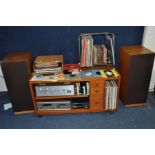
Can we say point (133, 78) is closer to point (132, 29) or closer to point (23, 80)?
point (132, 29)

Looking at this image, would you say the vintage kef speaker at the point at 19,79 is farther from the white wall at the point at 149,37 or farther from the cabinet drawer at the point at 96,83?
the white wall at the point at 149,37

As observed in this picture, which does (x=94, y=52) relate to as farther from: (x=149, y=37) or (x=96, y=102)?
(x=149, y=37)

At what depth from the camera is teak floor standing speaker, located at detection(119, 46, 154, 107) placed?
6.98 ft

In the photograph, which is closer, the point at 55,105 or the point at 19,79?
the point at 19,79

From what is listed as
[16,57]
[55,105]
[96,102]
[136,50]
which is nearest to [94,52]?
[136,50]

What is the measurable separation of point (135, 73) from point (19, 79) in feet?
4.90

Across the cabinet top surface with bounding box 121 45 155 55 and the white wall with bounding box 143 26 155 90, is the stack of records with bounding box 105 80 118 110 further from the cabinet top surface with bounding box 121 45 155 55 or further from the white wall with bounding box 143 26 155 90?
the white wall with bounding box 143 26 155 90

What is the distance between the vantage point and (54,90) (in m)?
2.19

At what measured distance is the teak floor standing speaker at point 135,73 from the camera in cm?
213

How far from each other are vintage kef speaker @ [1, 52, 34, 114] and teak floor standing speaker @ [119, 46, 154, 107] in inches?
48.8

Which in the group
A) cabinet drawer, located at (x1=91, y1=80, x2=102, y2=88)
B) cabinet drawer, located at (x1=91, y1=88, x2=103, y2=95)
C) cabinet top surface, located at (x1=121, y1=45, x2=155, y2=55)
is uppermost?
cabinet top surface, located at (x1=121, y1=45, x2=155, y2=55)

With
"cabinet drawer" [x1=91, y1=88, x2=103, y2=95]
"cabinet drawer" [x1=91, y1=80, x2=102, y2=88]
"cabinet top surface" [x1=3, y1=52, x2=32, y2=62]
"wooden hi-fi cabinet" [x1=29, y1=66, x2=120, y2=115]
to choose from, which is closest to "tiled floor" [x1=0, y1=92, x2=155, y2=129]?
"wooden hi-fi cabinet" [x1=29, y1=66, x2=120, y2=115]

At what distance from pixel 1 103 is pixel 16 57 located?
0.92 metres

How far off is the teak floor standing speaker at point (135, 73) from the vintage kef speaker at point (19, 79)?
1240 mm
